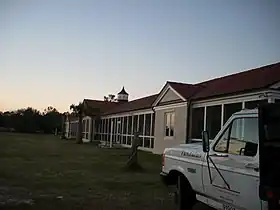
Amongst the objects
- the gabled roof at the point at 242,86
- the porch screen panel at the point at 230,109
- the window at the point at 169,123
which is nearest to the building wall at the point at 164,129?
the window at the point at 169,123

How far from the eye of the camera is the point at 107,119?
42.9 m

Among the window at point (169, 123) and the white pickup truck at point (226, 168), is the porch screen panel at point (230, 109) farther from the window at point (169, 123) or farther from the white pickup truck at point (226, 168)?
the white pickup truck at point (226, 168)

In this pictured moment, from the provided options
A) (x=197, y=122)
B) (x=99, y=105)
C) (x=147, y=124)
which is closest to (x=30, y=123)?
(x=99, y=105)

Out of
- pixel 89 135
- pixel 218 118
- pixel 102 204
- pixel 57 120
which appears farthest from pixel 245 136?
pixel 57 120

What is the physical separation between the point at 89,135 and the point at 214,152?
4341cm

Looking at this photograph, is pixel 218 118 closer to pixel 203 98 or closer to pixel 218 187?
pixel 203 98

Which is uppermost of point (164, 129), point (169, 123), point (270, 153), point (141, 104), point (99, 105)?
point (99, 105)

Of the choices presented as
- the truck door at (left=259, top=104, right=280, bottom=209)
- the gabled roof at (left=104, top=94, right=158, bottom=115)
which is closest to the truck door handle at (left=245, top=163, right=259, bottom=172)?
the truck door at (left=259, top=104, right=280, bottom=209)

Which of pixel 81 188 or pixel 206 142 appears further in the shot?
pixel 81 188

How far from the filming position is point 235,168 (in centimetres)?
527

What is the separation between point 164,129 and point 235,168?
66.7ft

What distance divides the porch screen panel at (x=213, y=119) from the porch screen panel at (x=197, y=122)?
2.01 feet

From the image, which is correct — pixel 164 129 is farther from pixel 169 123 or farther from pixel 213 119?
pixel 213 119

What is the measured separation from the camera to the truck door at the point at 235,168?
16.1ft
